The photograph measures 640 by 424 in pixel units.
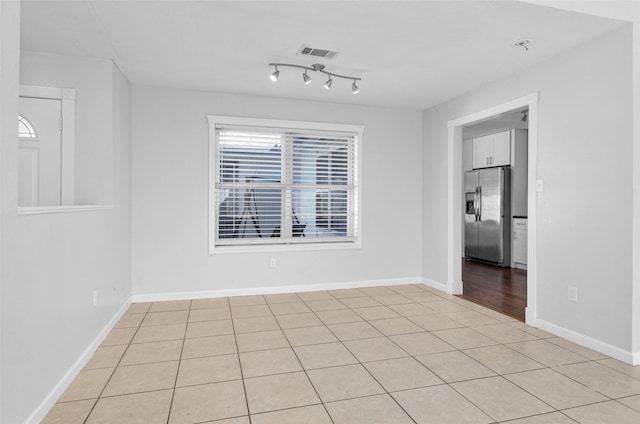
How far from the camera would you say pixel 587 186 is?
3074 mm

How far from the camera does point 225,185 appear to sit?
15.4 feet

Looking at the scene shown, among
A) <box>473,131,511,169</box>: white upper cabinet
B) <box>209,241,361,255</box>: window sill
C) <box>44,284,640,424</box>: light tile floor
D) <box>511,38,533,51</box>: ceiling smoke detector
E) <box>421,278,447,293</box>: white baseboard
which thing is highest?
<box>511,38,533,51</box>: ceiling smoke detector

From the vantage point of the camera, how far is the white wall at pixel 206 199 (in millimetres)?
4422

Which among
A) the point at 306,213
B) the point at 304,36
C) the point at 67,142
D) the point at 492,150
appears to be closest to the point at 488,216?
the point at 492,150

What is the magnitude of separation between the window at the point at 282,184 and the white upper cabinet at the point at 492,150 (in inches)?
125

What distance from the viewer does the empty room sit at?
2.22 metres

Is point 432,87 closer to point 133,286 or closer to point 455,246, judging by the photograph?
point 455,246

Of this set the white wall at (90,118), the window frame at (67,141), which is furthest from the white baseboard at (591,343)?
the window frame at (67,141)

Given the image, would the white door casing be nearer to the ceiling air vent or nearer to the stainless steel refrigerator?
the ceiling air vent

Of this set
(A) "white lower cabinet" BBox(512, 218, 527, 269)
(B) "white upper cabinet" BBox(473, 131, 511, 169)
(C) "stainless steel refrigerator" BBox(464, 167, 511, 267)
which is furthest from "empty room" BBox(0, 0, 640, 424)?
(B) "white upper cabinet" BBox(473, 131, 511, 169)

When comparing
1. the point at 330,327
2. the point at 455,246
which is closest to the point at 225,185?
the point at 330,327

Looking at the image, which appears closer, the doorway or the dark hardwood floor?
the dark hardwood floor

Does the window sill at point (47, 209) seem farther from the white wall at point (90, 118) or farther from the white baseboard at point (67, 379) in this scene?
the white baseboard at point (67, 379)

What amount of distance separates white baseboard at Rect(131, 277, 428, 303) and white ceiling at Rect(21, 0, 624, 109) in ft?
7.94
